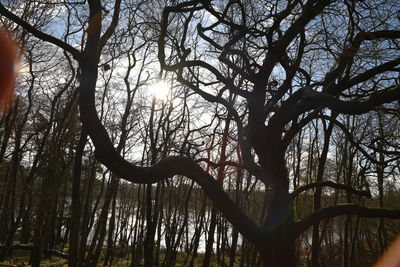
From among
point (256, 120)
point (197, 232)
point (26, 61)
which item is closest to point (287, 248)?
point (256, 120)

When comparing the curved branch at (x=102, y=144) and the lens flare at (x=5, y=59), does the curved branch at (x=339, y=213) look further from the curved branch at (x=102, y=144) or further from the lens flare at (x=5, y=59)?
the lens flare at (x=5, y=59)

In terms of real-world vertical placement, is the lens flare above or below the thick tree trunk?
above

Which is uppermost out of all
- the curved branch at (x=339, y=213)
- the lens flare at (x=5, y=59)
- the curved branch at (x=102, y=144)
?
the lens flare at (x=5, y=59)

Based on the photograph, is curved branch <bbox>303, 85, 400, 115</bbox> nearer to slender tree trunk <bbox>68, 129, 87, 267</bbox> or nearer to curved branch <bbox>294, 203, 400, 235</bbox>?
curved branch <bbox>294, 203, 400, 235</bbox>

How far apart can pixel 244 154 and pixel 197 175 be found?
54.8 inches

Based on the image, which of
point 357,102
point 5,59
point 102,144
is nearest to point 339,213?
point 357,102

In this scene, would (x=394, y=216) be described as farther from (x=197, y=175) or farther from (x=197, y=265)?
(x=197, y=265)

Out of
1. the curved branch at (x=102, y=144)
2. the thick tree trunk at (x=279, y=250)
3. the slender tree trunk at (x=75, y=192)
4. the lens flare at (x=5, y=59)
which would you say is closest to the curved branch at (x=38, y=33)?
the curved branch at (x=102, y=144)

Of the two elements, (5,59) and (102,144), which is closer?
(102,144)

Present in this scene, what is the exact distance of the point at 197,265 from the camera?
774 inches

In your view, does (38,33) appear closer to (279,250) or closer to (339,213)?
(279,250)

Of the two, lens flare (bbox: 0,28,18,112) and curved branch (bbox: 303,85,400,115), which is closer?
curved branch (bbox: 303,85,400,115)

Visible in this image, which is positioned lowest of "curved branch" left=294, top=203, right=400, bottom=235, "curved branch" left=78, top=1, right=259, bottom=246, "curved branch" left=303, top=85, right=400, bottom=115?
"curved branch" left=294, top=203, right=400, bottom=235

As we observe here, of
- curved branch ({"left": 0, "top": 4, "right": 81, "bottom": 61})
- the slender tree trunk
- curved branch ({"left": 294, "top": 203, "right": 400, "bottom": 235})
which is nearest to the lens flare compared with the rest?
the slender tree trunk
